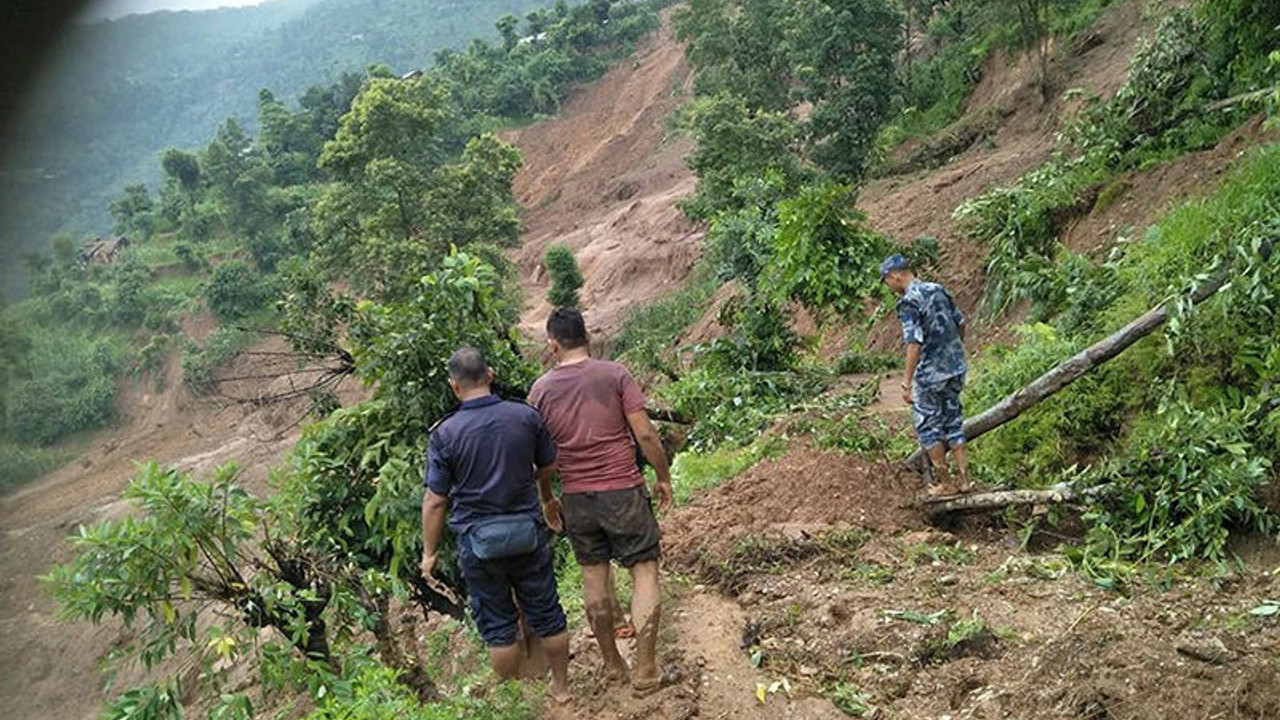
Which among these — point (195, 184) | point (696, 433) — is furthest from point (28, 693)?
point (195, 184)

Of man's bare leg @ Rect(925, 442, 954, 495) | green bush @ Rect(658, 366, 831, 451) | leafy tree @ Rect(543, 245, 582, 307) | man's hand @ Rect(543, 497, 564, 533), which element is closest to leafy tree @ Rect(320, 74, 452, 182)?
leafy tree @ Rect(543, 245, 582, 307)

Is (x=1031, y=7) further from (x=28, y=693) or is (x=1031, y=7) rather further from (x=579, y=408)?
(x=28, y=693)

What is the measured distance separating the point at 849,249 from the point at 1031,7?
14.4m

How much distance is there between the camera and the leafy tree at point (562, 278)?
87.8 feet

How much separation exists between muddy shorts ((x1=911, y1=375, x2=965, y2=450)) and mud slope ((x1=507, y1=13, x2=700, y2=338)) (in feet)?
64.9

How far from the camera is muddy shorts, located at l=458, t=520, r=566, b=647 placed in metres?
3.65

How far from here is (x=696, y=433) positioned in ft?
24.8

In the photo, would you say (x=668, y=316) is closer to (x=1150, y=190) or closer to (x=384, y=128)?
(x=384, y=128)

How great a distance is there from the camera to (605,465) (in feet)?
12.0

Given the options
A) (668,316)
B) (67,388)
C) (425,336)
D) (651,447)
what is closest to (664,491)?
(651,447)

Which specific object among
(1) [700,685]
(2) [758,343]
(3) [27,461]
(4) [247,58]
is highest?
(4) [247,58]

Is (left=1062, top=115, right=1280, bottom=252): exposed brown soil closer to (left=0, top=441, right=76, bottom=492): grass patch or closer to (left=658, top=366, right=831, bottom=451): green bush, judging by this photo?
(left=658, top=366, right=831, bottom=451): green bush

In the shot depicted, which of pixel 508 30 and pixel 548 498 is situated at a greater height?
pixel 508 30

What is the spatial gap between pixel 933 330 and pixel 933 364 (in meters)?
0.20
